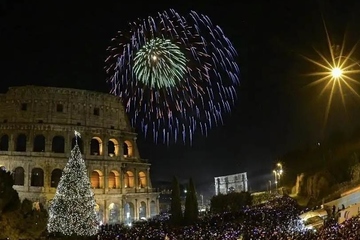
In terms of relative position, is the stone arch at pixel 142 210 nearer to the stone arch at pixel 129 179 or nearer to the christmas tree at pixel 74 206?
the stone arch at pixel 129 179

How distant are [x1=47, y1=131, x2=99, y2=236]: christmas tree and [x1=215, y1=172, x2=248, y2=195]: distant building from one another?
66.3 metres

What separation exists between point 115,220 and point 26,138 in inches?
562

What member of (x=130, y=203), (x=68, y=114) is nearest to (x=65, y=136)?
(x=68, y=114)

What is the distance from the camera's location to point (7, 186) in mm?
24078

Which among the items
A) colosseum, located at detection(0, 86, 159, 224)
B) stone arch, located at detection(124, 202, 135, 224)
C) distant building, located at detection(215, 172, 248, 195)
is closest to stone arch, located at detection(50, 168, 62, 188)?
colosseum, located at detection(0, 86, 159, 224)

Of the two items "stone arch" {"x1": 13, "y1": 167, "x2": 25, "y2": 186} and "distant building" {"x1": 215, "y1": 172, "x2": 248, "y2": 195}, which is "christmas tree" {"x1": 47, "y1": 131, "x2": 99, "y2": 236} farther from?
"distant building" {"x1": 215, "y1": 172, "x2": 248, "y2": 195}

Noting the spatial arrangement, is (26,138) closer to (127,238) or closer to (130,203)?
(130,203)

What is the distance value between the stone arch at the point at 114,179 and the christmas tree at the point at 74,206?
20337 mm

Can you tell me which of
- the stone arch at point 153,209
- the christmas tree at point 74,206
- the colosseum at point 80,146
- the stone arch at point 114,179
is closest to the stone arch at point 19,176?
the colosseum at point 80,146

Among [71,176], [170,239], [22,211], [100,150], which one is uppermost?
[100,150]

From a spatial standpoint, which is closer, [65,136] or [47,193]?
[47,193]

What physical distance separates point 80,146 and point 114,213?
9256 millimetres

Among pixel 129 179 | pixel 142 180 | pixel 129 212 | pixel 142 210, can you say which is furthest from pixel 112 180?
pixel 142 210

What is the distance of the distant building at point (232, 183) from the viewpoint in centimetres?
9569
